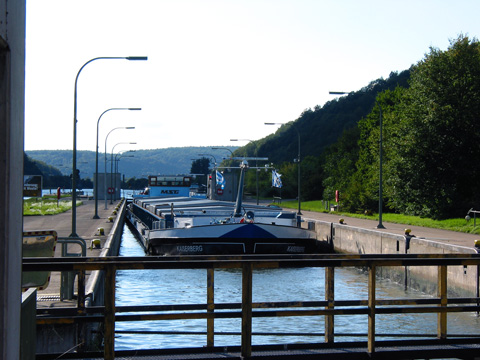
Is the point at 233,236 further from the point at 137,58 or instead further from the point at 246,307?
the point at 246,307

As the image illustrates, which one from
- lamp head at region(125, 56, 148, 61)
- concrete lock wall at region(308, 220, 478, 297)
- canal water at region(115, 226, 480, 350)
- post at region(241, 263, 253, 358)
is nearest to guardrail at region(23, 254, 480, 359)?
post at region(241, 263, 253, 358)

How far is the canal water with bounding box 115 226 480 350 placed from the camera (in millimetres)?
13773

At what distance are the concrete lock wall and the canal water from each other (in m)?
0.50

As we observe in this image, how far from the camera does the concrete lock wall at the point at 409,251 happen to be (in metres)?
19.2

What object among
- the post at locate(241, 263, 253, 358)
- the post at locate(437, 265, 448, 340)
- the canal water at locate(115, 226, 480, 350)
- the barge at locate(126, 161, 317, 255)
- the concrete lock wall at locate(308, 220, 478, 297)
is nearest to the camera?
the post at locate(241, 263, 253, 358)

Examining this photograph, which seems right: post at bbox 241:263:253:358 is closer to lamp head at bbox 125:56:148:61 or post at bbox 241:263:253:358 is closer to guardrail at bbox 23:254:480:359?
guardrail at bbox 23:254:480:359

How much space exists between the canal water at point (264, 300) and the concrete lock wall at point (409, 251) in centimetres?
50

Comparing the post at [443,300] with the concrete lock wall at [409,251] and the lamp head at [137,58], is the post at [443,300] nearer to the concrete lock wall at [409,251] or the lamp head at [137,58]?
the concrete lock wall at [409,251]

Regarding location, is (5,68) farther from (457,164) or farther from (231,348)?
(457,164)

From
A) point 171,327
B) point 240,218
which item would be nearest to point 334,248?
point 240,218

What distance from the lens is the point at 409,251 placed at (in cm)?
2423

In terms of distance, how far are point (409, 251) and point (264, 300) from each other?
749 centimetres

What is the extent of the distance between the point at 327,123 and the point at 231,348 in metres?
154

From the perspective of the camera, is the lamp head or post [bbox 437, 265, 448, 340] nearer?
post [bbox 437, 265, 448, 340]
